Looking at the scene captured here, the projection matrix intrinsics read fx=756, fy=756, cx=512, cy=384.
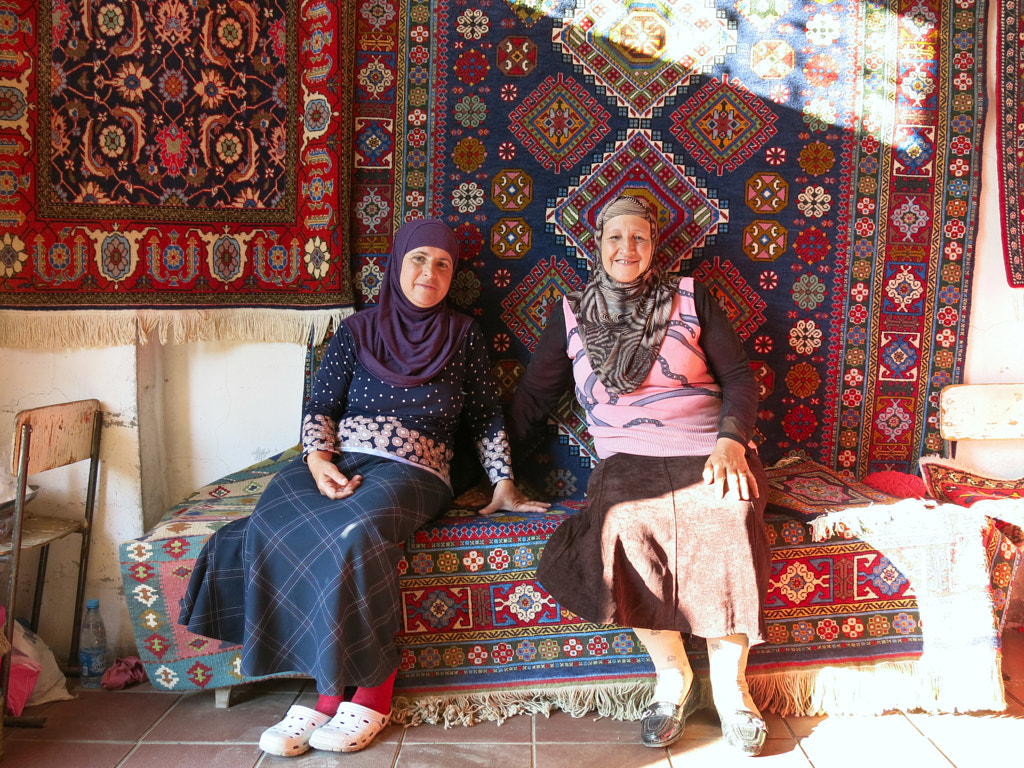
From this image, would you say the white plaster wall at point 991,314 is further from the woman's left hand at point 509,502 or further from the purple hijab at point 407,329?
the purple hijab at point 407,329

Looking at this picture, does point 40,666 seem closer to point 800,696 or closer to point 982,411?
point 800,696

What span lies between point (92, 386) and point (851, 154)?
2.82m

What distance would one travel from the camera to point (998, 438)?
283cm

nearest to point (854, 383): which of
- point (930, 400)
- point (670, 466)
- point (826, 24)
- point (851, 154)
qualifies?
point (930, 400)

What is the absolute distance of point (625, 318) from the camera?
8.09ft

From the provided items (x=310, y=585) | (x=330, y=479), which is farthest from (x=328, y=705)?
(x=330, y=479)

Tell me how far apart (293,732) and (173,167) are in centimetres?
188

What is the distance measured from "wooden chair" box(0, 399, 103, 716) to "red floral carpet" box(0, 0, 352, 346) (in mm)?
314

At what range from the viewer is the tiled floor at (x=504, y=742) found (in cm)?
193

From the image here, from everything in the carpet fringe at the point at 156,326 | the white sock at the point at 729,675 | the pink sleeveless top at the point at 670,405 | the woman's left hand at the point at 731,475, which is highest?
the carpet fringe at the point at 156,326

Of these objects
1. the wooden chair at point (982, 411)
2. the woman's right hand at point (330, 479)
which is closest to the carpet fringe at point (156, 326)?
the woman's right hand at point (330, 479)

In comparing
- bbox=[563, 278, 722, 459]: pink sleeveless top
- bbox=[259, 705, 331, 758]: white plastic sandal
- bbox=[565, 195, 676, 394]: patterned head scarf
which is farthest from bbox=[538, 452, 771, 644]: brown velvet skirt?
bbox=[259, 705, 331, 758]: white plastic sandal

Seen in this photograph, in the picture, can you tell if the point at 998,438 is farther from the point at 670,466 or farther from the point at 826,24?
the point at 826,24

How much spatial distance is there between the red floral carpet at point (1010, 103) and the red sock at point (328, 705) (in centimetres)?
282
